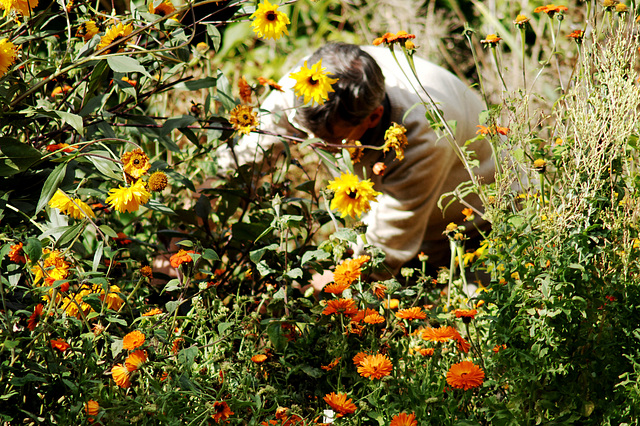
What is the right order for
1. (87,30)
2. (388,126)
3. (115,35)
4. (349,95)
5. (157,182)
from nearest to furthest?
(157,182) < (115,35) < (87,30) < (349,95) < (388,126)

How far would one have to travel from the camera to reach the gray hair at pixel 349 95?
7.15ft

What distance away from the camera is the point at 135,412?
1.11 m

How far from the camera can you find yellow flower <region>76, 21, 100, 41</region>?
1.46 metres

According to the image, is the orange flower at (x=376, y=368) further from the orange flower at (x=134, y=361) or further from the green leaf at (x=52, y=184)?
the green leaf at (x=52, y=184)

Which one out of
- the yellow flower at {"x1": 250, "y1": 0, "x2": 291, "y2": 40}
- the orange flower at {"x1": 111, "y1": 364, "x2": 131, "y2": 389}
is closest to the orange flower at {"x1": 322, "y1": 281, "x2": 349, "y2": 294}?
the orange flower at {"x1": 111, "y1": 364, "x2": 131, "y2": 389}

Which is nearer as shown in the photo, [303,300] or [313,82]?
[303,300]

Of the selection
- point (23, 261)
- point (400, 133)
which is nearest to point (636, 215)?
point (400, 133)

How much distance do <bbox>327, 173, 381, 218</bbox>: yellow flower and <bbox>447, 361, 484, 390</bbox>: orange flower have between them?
0.39 meters

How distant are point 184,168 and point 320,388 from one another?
136 centimetres

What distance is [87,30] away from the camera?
1.51m

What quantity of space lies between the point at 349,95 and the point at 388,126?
306 mm

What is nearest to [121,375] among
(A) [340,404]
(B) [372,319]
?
(A) [340,404]

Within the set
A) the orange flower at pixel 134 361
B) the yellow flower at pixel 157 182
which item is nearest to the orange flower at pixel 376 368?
the orange flower at pixel 134 361

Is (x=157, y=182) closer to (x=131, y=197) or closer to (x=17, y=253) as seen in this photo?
(x=131, y=197)
